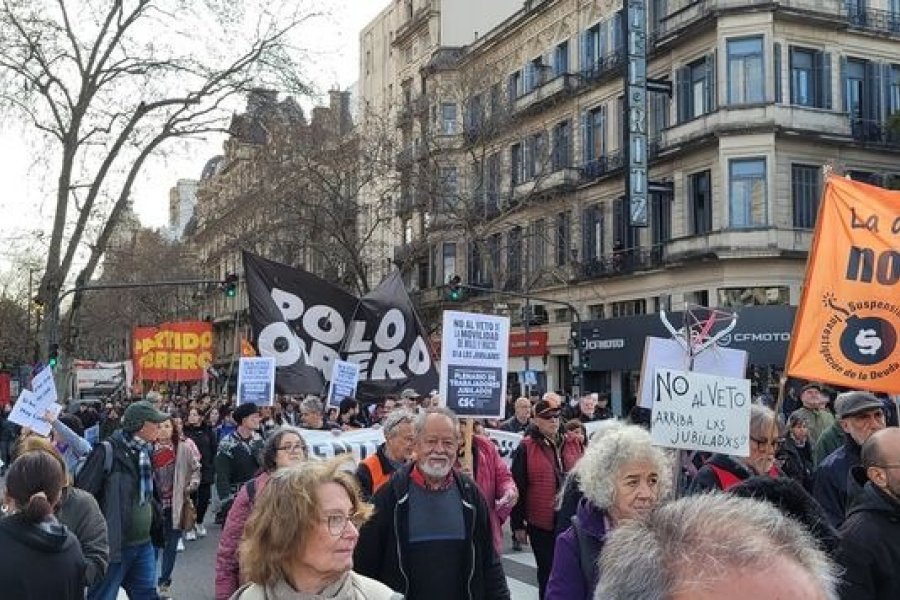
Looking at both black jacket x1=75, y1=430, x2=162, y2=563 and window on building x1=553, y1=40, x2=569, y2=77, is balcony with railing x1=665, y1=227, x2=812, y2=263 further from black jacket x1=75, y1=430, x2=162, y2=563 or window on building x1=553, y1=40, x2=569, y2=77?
black jacket x1=75, y1=430, x2=162, y2=563

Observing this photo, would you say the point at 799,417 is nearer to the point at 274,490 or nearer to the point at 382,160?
the point at 274,490

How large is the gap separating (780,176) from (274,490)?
30.8 m

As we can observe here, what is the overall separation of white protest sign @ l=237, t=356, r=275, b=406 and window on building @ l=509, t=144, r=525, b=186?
29650 millimetres

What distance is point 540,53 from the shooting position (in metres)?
42.0

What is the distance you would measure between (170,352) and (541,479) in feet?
80.1

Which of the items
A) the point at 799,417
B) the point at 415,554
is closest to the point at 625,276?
the point at 799,417

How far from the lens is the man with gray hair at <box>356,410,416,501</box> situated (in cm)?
598

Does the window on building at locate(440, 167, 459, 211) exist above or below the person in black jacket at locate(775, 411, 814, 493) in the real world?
above

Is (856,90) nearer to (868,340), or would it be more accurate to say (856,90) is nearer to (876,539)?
(868,340)

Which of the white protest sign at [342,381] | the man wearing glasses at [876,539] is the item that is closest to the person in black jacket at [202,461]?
the white protest sign at [342,381]

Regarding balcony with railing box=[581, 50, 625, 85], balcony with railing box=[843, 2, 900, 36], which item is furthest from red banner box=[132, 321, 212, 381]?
balcony with railing box=[843, 2, 900, 36]

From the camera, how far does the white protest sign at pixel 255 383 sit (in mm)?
11930

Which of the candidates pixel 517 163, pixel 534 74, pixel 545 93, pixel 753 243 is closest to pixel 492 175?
pixel 517 163

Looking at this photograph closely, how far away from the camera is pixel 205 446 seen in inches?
551
